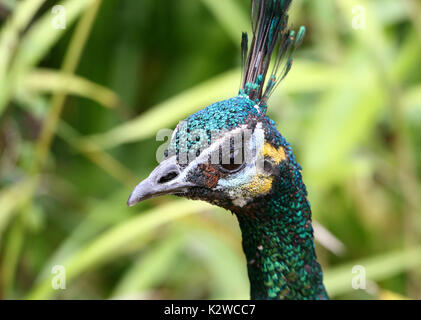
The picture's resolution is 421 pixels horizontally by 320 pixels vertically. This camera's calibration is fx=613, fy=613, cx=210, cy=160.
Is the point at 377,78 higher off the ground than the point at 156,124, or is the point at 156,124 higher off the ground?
the point at 377,78

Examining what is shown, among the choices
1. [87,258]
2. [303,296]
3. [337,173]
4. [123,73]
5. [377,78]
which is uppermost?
[123,73]

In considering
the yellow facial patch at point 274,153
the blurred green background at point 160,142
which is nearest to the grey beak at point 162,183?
the yellow facial patch at point 274,153

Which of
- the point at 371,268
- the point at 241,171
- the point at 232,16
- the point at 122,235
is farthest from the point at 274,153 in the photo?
the point at 232,16

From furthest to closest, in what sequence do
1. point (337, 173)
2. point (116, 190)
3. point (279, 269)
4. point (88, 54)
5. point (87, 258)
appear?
point (88, 54)
point (116, 190)
point (337, 173)
point (87, 258)
point (279, 269)

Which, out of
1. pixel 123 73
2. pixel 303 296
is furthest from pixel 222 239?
pixel 123 73

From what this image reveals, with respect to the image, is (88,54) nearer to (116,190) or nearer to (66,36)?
(66,36)

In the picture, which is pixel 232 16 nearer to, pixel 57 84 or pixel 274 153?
pixel 57 84

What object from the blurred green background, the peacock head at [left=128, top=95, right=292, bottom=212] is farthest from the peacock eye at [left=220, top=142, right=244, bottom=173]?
the blurred green background

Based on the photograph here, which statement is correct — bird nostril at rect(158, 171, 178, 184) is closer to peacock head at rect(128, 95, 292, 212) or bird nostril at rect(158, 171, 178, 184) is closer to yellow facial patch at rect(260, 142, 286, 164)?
peacock head at rect(128, 95, 292, 212)
